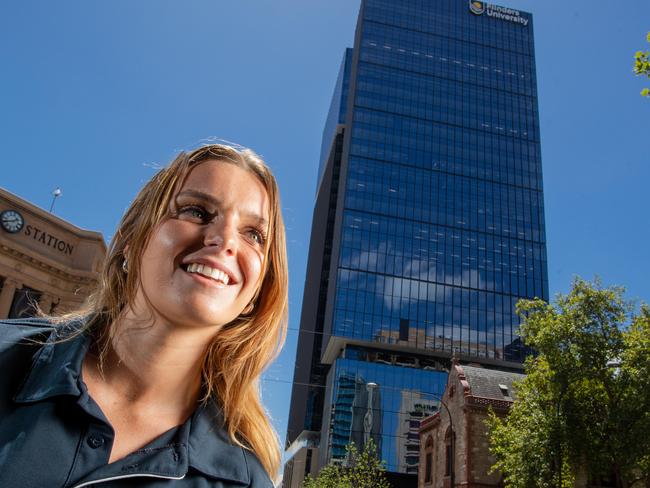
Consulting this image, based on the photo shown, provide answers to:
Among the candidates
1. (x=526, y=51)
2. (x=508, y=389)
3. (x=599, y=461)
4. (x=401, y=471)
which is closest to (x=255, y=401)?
(x=599, y=461)

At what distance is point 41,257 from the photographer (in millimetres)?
29594

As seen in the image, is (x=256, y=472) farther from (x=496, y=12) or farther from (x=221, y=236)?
(x=496, y=12)

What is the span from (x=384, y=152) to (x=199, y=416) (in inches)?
3564

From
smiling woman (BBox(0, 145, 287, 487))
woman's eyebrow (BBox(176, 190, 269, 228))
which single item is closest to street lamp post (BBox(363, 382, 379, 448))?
smiling woman (BBox(0, 145, 287, 487))

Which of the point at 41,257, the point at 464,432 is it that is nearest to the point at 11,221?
the point at 41,257

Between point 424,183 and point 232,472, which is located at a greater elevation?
point 424,183

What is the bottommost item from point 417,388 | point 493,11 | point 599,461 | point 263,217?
point 263,217

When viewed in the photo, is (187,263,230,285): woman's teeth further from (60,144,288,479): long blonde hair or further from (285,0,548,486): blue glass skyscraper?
(285,0,548,486): blue glass skyscraper

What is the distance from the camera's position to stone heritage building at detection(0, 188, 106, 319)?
92.2ft

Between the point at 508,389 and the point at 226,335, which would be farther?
the point at 508,389

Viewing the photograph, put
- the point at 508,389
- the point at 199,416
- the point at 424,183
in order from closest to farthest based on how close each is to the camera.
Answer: the point at 199,416
the point at 508,389
the point at 424,183

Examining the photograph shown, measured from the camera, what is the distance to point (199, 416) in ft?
6.01

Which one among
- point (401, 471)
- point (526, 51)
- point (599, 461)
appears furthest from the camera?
point (526, 51)

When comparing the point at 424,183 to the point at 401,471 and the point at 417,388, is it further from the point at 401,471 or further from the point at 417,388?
the point at 401,471
